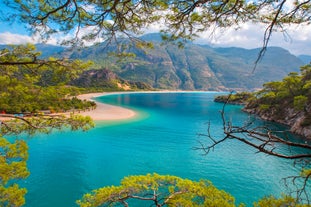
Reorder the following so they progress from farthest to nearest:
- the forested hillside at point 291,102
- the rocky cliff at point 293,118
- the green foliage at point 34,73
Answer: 1. the forested hillside at point 291,102
2. the rocky cliff at point 293,118
3. the green foliage at point 34,73

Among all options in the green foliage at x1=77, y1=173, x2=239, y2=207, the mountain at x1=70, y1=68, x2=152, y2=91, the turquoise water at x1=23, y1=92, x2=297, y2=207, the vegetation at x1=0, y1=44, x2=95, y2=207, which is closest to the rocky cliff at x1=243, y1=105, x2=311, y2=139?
the turquoise water at x1=23, y1=92, x2=297, y2=207

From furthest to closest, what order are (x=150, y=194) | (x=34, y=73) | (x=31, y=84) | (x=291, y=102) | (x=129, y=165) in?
(x=291, y=102) → (x=129, y=165) → (x=150, y=194) → (x=31, y=84) → (x=34, y=73)

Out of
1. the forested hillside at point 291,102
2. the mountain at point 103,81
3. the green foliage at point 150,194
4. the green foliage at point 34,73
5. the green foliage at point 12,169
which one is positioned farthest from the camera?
the mountain at point 103,81

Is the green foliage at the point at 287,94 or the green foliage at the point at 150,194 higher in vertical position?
the green foliage at the point at 287,94

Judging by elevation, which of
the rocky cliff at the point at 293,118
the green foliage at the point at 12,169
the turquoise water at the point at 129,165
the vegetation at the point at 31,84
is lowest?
the turquoise water at the point at 129,165

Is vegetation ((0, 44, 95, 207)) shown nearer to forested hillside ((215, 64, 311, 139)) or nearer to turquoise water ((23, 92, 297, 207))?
turquoise water ((23, 92, 297, 207))

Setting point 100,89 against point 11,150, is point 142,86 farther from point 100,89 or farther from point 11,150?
point 11,150

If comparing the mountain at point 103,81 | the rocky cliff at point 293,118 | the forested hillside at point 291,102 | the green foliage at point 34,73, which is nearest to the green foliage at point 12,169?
the green foliage at point 34,73

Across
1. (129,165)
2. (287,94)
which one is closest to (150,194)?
(129,165)

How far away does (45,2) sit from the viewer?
5125 mm

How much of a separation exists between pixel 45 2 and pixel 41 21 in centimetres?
48

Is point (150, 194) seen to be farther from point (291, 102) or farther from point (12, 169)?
point (291, 102)

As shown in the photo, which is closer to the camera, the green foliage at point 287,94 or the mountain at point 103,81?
the green foliage at point 287,94

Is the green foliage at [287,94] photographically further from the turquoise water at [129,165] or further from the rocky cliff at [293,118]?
the turquoise water at [129,165]
